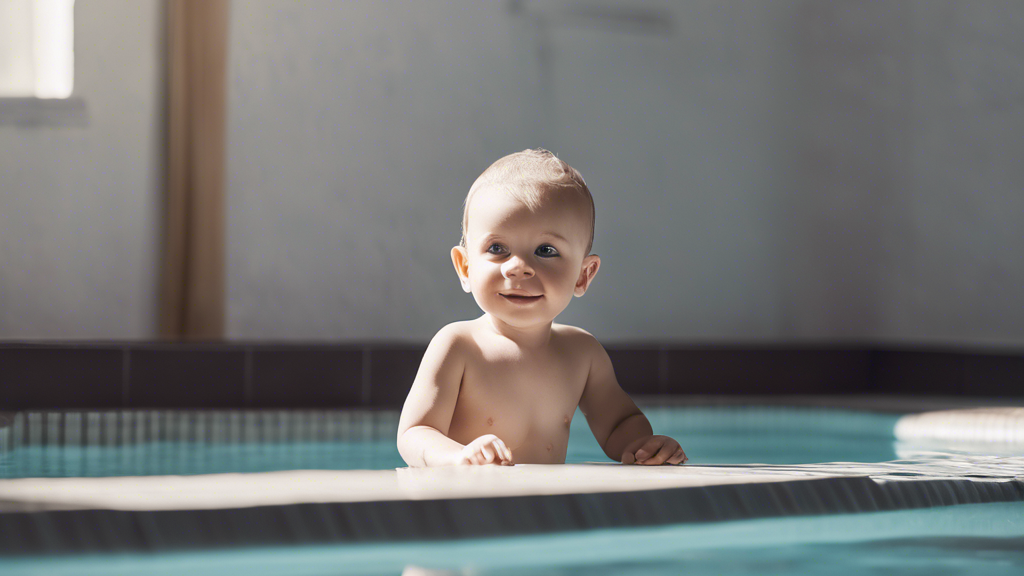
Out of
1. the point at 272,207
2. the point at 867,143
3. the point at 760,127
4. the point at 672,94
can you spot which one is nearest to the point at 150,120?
the point at 272,207

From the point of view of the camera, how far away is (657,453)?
2.07 metres

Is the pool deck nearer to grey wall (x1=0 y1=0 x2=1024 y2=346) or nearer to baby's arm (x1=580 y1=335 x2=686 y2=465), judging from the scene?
baby's arm (x1=580 y1=335 x2=686 y2=465)

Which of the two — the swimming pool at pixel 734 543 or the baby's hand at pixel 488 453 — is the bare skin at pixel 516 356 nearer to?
the baby's hand at pixel 488 453

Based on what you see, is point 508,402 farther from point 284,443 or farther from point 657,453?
point 284,443

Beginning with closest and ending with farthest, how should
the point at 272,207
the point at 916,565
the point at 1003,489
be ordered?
1. the point at 916,565
2. the point at 1003,489
3. the point at 272,207

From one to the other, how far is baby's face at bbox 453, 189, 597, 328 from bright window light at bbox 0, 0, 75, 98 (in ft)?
12.9

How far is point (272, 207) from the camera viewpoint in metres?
5.61

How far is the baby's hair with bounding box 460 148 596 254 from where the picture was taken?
207 cm

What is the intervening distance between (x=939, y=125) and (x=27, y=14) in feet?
17.0

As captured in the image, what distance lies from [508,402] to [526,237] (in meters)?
0.35

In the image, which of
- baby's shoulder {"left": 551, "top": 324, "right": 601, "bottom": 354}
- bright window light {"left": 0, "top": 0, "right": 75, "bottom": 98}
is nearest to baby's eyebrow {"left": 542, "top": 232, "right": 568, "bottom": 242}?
baby's shoulder {"left": 551, "top": 324, "right": 601, "bottom": 354}

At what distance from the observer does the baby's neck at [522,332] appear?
2.21 meters

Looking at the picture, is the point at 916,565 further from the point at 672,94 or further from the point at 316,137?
the point at 672,94

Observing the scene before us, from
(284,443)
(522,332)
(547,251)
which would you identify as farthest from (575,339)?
(284,443)
